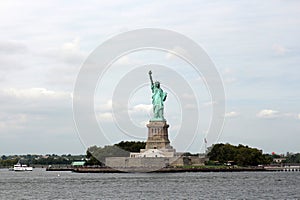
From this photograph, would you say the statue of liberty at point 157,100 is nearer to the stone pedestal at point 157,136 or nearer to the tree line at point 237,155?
the stone pedestal at point 157,136

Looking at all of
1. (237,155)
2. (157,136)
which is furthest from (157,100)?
(237,155)

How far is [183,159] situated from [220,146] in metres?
23.9

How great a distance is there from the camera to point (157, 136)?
10294cm

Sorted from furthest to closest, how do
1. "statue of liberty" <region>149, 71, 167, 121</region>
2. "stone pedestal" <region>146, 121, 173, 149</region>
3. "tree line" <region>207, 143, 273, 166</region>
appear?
1. "tree line" <region>207, 143, 273, 166</region>
2. "statue of liberty" <region>149, 71, 167, 121</region>
3. "stone pedestal" <region>146, 121, 173, 149</region>

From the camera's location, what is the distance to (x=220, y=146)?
A: 130m

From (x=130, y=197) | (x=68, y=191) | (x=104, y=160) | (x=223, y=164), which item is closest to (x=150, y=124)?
(x=104, y=160)

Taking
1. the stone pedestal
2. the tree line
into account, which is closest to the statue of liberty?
the stone pedestal

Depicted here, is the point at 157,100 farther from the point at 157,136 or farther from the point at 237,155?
the point at 237,155

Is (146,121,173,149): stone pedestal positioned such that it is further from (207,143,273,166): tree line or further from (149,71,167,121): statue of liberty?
(207,143,273,166): tree line

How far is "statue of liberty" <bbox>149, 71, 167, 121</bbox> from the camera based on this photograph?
A: 10625 cm

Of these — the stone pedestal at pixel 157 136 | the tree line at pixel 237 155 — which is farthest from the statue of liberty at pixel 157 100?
the tree line at pixel 237 155

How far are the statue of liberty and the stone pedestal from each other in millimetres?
1452

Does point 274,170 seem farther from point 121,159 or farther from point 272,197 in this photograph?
point 272,197

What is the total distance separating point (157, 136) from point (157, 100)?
24.2ft
